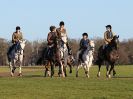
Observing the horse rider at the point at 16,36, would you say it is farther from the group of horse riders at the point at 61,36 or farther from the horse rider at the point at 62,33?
the horse rider at the point at 62,33

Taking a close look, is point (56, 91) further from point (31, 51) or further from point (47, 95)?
point (31, 51)

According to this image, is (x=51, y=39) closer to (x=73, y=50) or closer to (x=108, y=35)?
(x=108, y=35)

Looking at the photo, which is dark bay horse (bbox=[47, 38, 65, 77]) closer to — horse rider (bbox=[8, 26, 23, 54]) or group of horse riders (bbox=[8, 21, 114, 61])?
group of horse riders (bbox=[8, 21, 114, 61])

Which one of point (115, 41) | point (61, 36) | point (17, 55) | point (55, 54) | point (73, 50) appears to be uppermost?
point (73, 50)

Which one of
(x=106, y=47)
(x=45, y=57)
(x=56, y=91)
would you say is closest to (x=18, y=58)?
(x=45, y=57)

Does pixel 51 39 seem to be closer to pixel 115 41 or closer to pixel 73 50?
pixel 115 41

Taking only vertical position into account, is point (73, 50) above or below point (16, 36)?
above

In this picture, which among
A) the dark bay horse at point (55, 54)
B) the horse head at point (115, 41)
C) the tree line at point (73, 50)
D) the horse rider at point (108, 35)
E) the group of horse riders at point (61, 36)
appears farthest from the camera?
the tree line at point (73, 50)

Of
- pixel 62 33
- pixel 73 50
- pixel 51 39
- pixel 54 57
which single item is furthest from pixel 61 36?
pixel 73 50

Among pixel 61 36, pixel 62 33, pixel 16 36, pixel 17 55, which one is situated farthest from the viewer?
pixel 16 36

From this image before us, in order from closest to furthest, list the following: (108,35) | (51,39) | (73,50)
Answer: (51,39) → (108,35) → (73,50)

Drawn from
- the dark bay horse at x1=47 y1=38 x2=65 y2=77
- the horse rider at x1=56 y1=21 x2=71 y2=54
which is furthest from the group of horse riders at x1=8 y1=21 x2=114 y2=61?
the dark bay horse at x1=47 y1=38 x2=65 y2=77

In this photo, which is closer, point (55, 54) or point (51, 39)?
point (55, 54)


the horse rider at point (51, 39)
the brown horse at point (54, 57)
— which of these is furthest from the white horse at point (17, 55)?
the horse rider at point (51, 39)
